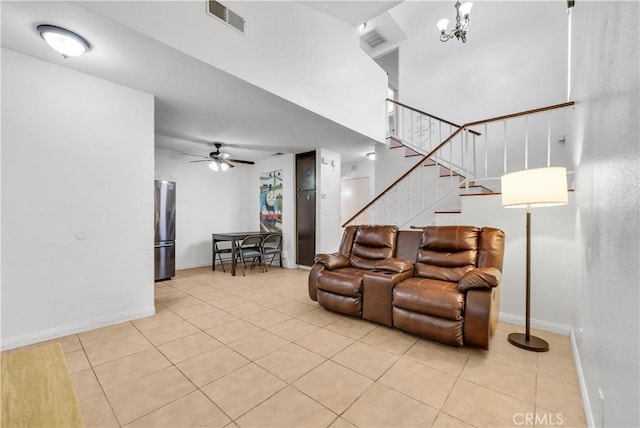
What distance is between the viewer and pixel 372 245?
359cm

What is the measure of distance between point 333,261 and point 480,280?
65.2 inches

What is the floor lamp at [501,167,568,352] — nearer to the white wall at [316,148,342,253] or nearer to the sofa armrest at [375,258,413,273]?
the sofa armrest at [375,258,413,273]

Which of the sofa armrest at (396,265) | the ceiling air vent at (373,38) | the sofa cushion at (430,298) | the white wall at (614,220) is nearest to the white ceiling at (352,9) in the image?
the ceiling air vent at (373,38)

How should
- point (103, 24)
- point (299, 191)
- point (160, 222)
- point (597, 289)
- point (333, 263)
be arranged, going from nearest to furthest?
point (597, 289)
point (103, 24)
point (333, 263)
point (160, 222)
point (299, 191)

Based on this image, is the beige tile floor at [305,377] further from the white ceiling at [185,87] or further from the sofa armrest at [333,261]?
the white ceiling at [185,87]

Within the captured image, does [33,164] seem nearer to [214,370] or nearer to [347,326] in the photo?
[214,370]

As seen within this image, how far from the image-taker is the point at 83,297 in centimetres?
275

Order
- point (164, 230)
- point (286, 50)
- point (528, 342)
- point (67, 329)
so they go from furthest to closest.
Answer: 1. point (164, 230)
2. point (286, 50)
3. point (67, 329)
4. point (528, 342)

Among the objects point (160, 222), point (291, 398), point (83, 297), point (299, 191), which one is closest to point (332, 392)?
point (291, 398)

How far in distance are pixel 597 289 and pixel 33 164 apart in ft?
13.9

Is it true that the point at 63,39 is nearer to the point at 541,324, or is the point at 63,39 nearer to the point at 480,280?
the point at 480,280

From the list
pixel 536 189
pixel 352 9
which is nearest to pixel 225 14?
pixel 352 9

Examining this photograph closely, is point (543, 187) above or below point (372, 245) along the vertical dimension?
above

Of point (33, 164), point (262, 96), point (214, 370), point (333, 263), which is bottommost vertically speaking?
point (214, 370)
